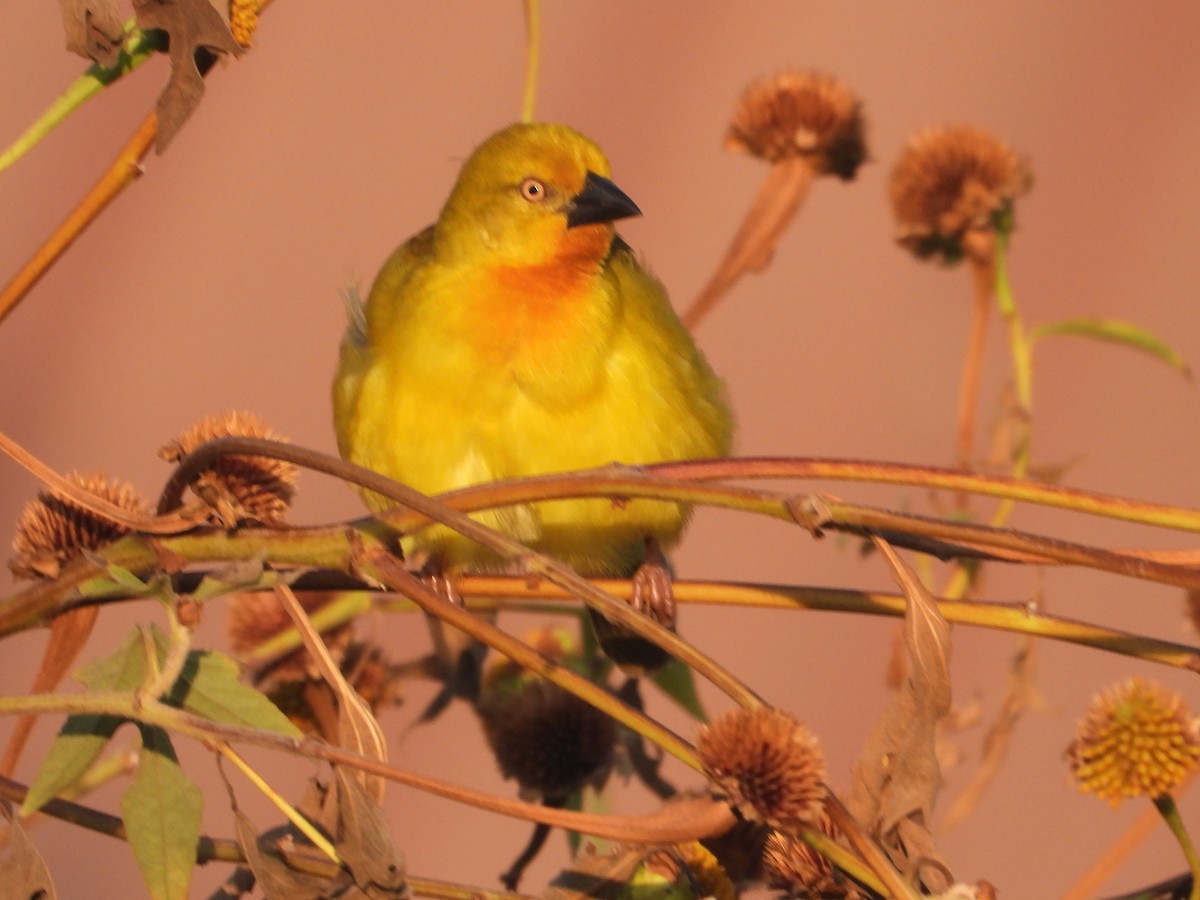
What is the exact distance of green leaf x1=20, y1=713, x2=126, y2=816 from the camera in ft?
2.82

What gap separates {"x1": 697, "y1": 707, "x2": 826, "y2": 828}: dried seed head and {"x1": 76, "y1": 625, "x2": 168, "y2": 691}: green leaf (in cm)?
35

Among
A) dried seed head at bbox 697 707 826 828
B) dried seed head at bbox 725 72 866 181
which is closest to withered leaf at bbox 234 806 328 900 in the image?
dried seed head at bbox 697 707 826 828

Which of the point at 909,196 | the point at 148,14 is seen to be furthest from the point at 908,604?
the point at 909,196

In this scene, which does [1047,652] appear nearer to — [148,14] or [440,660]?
[440,660]

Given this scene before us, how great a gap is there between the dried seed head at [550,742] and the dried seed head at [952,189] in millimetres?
808

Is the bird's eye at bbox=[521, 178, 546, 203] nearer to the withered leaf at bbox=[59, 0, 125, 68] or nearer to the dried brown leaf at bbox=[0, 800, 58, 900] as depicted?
the withered leaf at bbox=[59, 0, 125, 68]

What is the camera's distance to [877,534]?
84cm

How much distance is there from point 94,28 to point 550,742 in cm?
72

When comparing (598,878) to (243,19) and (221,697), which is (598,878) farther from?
(243,19)

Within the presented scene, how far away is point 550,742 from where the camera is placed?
135 centimetres

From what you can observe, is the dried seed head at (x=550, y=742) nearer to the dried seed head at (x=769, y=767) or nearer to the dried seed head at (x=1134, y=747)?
the dried seed head at (x=1134, y=747)

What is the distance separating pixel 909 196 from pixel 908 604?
3.74 feet

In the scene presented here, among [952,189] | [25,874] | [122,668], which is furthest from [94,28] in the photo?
[952,189]

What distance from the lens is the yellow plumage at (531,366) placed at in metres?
1.65
